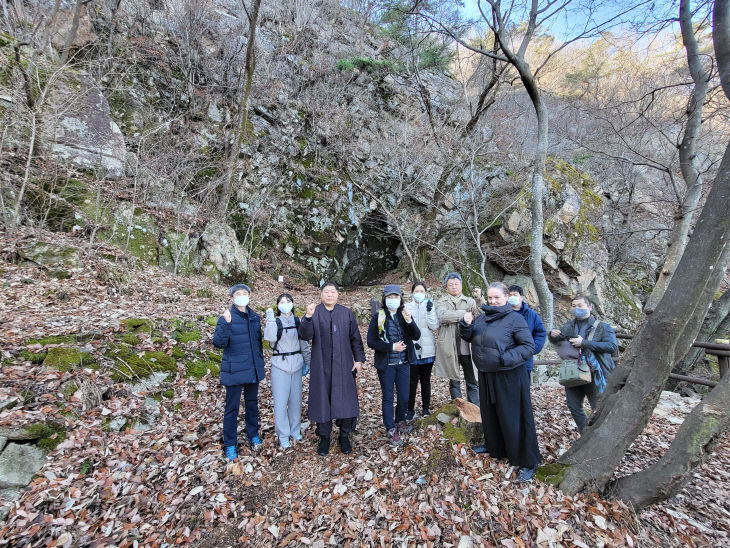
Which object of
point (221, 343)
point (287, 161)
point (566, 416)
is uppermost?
point (287, 161)

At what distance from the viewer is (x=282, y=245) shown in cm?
1347

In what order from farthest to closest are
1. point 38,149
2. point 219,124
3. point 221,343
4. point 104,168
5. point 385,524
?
point 219,124
point 104,168
point 38,149
point 221,343
point 385,524

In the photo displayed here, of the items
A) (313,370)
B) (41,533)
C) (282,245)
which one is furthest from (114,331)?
(282,245)

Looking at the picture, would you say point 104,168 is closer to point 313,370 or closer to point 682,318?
point 313,370

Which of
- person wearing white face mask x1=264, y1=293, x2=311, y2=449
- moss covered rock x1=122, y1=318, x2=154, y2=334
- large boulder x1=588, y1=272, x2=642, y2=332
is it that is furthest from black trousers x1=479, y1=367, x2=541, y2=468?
large boulder x1=588, y1=272, x2=642, y2=332

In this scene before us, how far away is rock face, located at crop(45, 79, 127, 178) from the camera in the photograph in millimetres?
8534

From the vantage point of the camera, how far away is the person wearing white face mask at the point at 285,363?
4027mm

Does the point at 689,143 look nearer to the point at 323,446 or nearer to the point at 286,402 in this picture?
the point at 323,446

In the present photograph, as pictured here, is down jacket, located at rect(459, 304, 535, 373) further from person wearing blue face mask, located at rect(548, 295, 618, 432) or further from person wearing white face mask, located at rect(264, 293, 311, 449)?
person wearing white face mask, located at rect(264, 293, 311, 449)

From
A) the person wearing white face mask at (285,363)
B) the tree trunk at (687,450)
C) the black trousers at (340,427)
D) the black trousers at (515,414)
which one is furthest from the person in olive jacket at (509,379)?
the person wearing white face mask at (285,363)

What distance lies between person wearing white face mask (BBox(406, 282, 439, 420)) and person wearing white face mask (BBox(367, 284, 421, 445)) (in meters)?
0.29

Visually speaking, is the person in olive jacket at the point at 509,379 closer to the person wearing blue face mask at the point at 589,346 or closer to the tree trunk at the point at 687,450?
the tree trunk at the point at 687,450

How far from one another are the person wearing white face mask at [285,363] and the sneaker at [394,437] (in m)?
1.21

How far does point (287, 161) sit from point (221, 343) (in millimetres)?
11994
